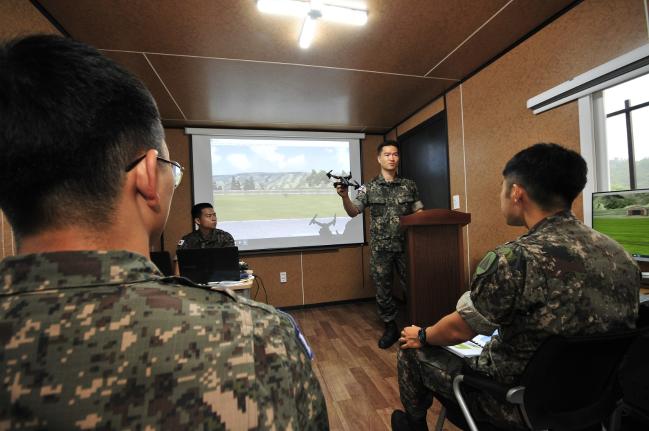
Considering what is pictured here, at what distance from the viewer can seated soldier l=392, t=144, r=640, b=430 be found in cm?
84

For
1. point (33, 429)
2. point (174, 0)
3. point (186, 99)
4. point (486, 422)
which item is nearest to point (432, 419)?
point (486, 422)

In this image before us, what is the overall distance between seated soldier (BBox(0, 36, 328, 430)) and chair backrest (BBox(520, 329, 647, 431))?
690 mm

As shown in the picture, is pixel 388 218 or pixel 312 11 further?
pixel 388 218

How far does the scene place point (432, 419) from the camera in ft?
5.39

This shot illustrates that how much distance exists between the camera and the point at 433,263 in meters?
1.91

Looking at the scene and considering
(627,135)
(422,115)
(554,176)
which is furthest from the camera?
(422,115)

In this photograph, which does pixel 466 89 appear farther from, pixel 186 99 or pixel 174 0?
pixel 186 99

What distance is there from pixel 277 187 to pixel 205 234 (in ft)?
3.76

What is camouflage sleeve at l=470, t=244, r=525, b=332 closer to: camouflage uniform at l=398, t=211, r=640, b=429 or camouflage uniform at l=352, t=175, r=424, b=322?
camouflage uniform at l=398, t=211, r=640, b=429

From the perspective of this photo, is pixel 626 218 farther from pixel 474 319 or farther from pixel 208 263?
pixel 208 263

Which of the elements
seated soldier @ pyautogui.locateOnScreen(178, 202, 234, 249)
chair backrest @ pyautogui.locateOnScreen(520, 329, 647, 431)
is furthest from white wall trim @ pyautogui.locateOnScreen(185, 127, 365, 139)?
chair backrest @ pyautogui.locateOnScreen(520, 329, 647, 431)

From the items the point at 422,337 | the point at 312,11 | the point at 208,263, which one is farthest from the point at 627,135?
the point at 208,263

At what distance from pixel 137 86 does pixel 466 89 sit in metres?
2.81

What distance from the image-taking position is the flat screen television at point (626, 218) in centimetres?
129
